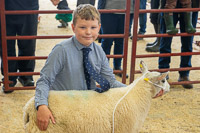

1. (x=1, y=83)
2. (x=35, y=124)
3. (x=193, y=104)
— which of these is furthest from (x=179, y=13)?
(x=35, y=124)

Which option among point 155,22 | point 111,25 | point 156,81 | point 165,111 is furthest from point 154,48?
point 156,81

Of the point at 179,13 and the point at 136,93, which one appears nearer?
the point at 136,93

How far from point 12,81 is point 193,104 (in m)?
2.11

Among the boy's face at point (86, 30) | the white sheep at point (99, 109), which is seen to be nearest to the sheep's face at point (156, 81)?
the white sheep at point (99, 109)

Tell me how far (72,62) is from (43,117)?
1.36ft

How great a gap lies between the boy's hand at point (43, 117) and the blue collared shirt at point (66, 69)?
32 mm

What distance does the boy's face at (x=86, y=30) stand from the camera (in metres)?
1.96

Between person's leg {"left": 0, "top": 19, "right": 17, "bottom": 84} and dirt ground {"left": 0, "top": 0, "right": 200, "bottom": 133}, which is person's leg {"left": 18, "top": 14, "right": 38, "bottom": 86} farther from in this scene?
dirt ground {"left": 0, "top": 0, "right": 200, "bottom": 133}

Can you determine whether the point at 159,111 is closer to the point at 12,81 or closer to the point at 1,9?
the point at 12,81

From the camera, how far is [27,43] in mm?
3744

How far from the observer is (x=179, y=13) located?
152 inches

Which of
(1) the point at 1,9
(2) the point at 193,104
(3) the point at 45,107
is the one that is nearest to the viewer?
(3) the point at 45,107

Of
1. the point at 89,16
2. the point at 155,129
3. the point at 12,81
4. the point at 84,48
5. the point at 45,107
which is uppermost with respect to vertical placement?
the point at 89,16

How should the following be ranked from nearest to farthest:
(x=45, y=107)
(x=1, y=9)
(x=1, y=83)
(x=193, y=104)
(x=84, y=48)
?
(x=45, y=107), (x=84, y=48), (x=1, y=9), (x=193, y=104), (x=1, y=83)
